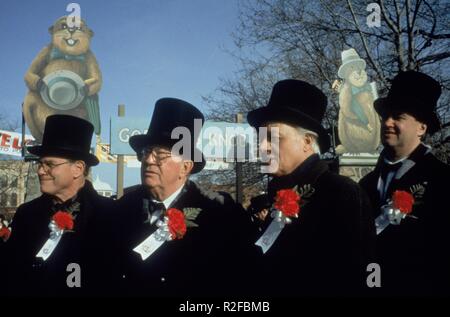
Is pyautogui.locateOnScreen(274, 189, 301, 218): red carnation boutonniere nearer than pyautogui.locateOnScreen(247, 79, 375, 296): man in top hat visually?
No

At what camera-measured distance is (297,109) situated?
2682 millimetres

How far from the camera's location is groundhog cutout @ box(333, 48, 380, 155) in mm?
7168

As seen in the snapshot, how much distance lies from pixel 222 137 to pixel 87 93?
2.96 m

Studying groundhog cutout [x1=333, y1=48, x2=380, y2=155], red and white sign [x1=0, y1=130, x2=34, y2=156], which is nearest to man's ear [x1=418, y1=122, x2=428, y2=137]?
groundhog cutout [x1=333, y1=48, x2=380, y2=155]

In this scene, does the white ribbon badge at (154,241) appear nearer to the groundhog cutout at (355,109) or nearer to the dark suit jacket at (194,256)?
the dark suit jacket at (194,256)

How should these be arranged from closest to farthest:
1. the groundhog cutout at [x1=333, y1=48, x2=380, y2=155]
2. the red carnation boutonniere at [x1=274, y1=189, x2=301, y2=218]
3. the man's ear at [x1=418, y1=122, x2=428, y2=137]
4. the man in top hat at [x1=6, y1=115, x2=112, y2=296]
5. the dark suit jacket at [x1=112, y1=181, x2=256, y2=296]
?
the red carnation boutonniere at [x1=274, y1=189, x2=301, y2=218] < the dark suit jacket at [x1=112, y1=181, x2=256, y2=296] < the man's ear at [x1=418, y1=122, x2=428, y2=137] < the man in top hat at [x1=6, y1=115, x2=112, y2=296] < the groundhog cutout at [x1=333, y1=48, x2=380, y2=155]

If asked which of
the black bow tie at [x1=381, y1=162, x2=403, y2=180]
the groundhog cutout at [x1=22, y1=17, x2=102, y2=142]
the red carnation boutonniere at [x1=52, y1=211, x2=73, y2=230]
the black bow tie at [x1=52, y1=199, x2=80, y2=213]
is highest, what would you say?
the groundhog cutout at [x1=22, y1=17, x2=102, y2=142]

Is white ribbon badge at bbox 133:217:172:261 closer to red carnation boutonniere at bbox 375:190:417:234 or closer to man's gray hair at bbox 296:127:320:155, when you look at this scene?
man's gray hair at bbox 296:127:320:155

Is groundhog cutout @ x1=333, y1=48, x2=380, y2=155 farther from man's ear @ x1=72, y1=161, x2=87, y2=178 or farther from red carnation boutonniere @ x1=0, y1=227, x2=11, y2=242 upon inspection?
Result: red carnation boutonniere @ x1=0, y1=227, x2=11, y2=242

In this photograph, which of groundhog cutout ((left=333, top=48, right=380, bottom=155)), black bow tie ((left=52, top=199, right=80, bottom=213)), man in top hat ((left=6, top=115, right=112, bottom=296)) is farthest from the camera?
groundhog cutout ((left=333, top=48, right=380, bottom=155))

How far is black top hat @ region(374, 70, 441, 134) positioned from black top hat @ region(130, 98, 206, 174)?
4.65 ft

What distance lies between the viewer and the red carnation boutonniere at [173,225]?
2867mm

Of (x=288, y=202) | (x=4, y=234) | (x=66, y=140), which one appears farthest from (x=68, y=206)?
(x=288, y=202)

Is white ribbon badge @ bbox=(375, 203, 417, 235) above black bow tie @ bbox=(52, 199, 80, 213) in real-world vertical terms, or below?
below
